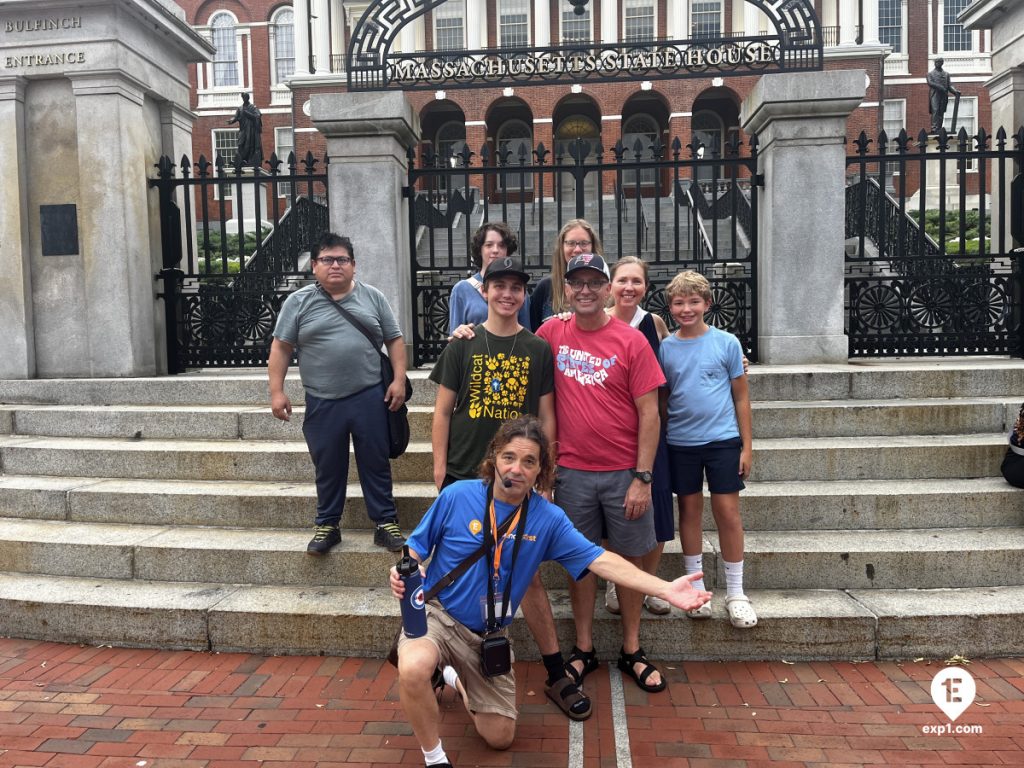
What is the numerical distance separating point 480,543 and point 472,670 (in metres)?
0.54

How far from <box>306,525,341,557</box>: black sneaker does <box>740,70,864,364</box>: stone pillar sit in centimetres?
432

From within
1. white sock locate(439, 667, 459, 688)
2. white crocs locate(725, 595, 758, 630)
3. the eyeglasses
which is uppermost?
the eyeglasses

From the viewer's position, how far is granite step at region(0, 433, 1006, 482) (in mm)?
5227

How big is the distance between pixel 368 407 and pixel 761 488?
2.64 meters

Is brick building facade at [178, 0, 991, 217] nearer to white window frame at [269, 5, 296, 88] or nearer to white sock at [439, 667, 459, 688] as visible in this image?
white window frame at [269, 5, 296, 88]

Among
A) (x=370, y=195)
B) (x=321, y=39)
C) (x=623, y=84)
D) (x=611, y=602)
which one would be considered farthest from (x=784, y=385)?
(x=321, y=39)

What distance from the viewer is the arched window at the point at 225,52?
127 ft

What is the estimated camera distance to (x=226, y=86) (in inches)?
1528

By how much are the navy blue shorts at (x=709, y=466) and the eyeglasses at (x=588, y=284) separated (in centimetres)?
100

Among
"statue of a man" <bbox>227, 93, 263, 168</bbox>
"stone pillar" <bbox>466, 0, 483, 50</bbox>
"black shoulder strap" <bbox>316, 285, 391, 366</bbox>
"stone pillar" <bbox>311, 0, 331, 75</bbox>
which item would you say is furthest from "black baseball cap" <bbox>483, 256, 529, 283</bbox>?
"stone pillar" <bbox>311, 0, 331, 75</bbox>

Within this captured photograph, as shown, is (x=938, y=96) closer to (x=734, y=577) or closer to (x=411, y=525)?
(x=734, y=577)

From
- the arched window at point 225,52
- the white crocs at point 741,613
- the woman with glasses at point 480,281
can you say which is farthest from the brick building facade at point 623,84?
the white crocs at point 741,613

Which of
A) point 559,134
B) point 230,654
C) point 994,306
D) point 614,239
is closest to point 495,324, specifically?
point 230,654

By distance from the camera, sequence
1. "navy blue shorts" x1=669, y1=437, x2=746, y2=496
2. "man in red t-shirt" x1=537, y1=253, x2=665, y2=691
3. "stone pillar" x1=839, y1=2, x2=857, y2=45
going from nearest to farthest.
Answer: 1. "man in red t-shirt" x1=537, y1=253, x2=665, y2=691
2. "navy blue shorts" x1=669, y1=437, x2=746, y2=496
3. "stone pillar" x1=839, y1=2, x2=857, y2=45
